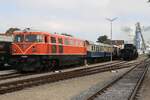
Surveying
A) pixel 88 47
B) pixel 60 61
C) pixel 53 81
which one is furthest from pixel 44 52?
pixel 88 47

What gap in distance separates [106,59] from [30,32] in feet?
120

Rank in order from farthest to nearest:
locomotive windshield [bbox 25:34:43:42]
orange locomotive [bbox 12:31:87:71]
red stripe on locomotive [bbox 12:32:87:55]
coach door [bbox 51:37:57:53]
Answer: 1. coach door [bbox 51:37:57:53]
2. locomotive windshield [bbox 25:34:43:42]
3. red stripe on locomotive [bbox 12:32:87:55]
4. orange locomotive [bbox 12:31:87:71]

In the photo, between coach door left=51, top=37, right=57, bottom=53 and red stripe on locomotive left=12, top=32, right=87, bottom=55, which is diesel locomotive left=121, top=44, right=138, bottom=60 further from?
coach door left=51, top=37, right=57, bottom=53

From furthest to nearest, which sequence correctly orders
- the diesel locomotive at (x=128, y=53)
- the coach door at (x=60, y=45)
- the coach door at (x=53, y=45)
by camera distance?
1. the diesel locomotive at (x=128, y=53)
2. the coach door at (x=60, y=45)
3. the coach door at (x=53, y=45)

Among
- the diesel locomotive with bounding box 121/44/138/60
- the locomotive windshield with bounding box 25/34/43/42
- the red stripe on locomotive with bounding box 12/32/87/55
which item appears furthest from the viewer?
the diesel locomotive with bounding box 121/44/138/60

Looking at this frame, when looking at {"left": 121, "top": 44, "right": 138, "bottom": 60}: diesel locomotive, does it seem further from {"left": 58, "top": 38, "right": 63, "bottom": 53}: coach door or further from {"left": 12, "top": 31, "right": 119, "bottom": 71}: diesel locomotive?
{"left": 58, "top": 38, "right": 63, "bottom": 53}: coach door

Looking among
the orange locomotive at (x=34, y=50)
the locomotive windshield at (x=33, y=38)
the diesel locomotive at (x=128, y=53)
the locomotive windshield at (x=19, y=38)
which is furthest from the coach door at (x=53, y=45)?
the diesel locomotive at (x=128, y=53)

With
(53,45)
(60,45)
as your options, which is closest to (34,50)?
(53,45)

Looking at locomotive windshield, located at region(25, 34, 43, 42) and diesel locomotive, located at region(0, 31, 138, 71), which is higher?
locomotive windshield, located at region(25, 34, 43, 42)

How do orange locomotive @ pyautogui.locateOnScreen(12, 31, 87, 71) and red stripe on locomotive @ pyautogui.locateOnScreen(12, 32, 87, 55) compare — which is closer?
orange locomotive @ pyautogui.locateOnScreen(12, 31, 87, 71)

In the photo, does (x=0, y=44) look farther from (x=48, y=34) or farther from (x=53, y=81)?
(x=53, y=81)

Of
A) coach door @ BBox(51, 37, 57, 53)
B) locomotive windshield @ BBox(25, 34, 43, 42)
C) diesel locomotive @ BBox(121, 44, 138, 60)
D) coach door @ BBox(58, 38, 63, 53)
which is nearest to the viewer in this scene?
locomotive windshield @ BBox(25, 34, 43, 42)

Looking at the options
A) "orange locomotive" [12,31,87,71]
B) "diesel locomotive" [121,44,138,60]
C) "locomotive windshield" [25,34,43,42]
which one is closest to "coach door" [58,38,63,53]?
"orange locomotive" [12,31,87,71]

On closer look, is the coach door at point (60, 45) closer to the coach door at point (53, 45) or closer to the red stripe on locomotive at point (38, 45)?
the red stripe on locomotive at point (38, 45)
